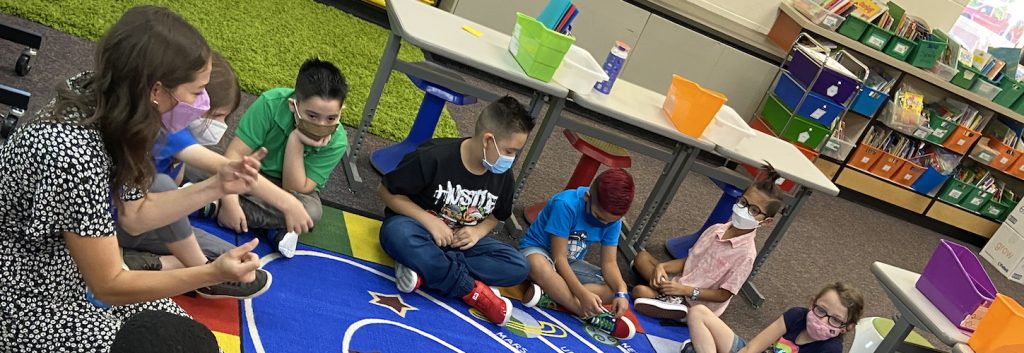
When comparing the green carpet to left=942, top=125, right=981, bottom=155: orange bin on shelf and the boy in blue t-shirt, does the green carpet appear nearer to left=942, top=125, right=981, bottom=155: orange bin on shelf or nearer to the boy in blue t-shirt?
the boy in blue t-shirt

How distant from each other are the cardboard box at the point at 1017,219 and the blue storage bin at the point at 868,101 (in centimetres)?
140

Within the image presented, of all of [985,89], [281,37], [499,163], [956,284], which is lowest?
[281,37]

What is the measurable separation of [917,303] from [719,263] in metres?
0.80

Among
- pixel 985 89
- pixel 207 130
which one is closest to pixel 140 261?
pixel 207 130

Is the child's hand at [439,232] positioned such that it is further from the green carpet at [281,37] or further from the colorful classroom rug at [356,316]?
the green carpet at [281,37]

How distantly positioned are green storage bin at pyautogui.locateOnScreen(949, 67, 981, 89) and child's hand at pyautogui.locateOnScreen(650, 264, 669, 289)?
3.31m

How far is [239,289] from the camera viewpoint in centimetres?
207

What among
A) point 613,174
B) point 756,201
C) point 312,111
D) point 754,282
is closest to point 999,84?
point 754,282

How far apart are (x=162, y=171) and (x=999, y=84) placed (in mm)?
5423

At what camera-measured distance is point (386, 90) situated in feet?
14.0

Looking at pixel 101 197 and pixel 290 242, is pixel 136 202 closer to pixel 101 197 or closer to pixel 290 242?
pixel 101 197

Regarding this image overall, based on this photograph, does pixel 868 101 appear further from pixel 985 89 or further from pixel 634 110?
pixel 634 110

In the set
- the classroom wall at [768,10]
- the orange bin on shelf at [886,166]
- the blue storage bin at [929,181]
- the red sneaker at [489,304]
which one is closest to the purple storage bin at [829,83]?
the classroom wall at [768,10]

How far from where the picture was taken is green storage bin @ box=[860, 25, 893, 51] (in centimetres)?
498
